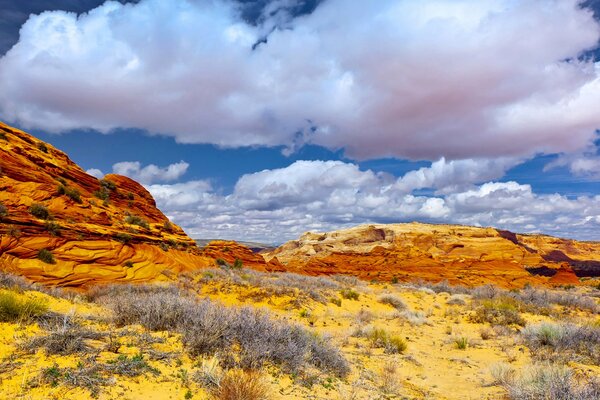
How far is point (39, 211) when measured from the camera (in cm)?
1847

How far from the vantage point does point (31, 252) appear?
638 inches

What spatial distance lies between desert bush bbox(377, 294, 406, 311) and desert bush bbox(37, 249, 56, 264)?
17796 mm

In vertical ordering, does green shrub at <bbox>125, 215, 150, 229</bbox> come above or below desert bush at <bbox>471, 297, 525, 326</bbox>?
above

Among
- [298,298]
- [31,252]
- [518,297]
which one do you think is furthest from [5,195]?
[518,297]

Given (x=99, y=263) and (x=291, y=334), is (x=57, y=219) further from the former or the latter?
(x=291, y=334)

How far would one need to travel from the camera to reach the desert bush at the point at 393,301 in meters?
20.4

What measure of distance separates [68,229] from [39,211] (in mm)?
1726

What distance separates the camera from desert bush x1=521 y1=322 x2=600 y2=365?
908cm

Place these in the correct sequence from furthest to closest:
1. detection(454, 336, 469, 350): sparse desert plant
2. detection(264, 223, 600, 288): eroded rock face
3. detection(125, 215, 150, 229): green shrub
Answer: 1. detection(264, 223, 600, 288): eroded rock face
2. detection(125, 215, 150, 229): green shrub
3. detection(454, 336, 469, 350): sparse desert plant

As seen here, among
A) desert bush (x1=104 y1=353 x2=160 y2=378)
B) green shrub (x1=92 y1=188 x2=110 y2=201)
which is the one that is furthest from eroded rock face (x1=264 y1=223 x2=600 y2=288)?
desert bush (x1=104 y1=353 x2=160 y2=378)

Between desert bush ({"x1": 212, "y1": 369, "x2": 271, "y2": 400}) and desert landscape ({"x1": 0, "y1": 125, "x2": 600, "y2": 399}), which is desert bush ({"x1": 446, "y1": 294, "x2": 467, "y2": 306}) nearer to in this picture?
desert landscape ({"x1": 0, "y1": 125, "x2": 600, "y2": 399})

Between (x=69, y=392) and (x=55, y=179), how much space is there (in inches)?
868

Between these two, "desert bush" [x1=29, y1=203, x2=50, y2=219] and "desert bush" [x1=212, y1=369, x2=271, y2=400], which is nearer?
"desert bush" [x1=212, y1=369, x2=271, y2=400]

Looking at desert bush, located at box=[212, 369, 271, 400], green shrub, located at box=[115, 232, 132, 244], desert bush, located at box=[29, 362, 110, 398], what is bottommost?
desert bush, located at box=[212, 369, 271, 400]
